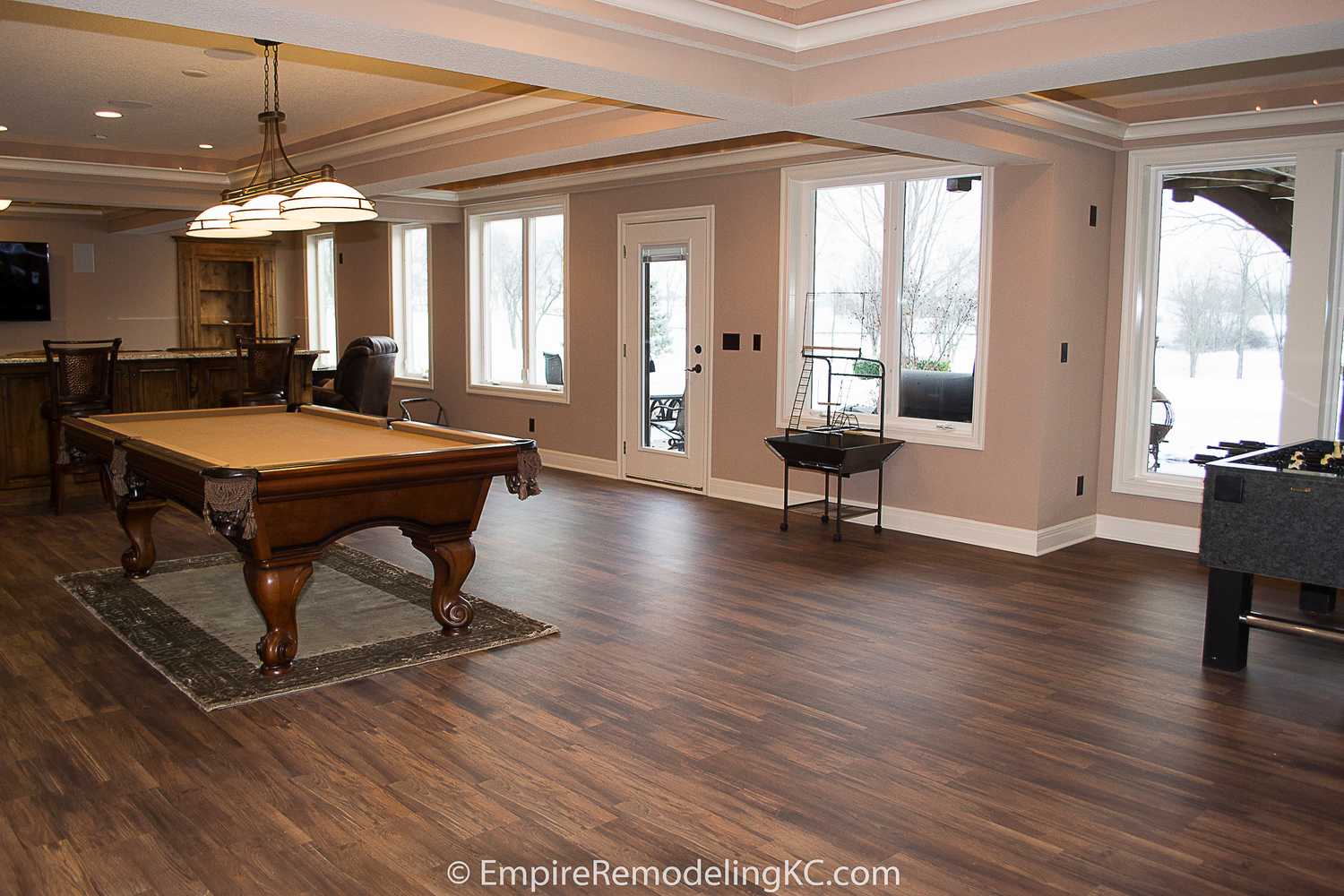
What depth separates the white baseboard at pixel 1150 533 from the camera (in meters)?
5.91

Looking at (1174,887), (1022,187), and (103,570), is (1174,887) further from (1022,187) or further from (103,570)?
(103,570)

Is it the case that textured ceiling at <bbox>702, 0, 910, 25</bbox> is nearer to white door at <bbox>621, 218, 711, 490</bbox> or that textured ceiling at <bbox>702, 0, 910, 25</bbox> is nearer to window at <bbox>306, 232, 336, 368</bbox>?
white door at <bbox>621, 218, 711, 490</bbox>

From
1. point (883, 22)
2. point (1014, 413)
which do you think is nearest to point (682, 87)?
point (883, 22)

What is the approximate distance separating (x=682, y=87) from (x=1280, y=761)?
2.99 meters

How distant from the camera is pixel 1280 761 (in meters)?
3.14

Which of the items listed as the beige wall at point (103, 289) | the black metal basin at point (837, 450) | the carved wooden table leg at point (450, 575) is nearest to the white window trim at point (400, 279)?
the beige wall at point (103, 289)

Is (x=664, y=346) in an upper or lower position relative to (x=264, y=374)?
upper

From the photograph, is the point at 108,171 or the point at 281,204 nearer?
the point at 281,204

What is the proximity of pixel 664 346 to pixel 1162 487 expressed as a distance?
12.0 feet

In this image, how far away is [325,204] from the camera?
13.5 ft

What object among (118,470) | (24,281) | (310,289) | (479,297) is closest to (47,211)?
(24,281)

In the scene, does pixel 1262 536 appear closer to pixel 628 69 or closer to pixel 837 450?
pixel 837 450

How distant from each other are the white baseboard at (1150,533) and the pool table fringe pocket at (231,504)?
4949 mm

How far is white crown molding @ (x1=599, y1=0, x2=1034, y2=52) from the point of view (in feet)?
11.5
